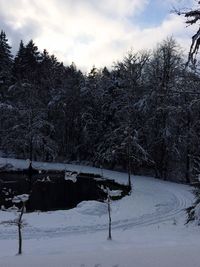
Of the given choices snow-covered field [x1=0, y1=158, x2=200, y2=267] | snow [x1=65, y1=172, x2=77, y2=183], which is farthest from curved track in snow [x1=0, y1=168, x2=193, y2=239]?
snow [x1=65, y1=172, x2=77, y2=183]

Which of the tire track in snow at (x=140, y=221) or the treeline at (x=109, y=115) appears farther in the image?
the treeline at (x=109, y=115)

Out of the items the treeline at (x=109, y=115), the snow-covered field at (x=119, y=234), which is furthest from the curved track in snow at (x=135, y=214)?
the treeline at (x=109, y=115)

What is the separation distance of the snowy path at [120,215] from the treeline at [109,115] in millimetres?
3289

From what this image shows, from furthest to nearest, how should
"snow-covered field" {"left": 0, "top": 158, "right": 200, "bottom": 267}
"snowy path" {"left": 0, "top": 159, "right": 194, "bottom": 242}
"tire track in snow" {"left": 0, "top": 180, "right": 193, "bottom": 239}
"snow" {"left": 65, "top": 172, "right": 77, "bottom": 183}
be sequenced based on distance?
"snow" {"left": 65, "top": 172, "right": 77, "bottom": 183} → "snowy path" {"left": 0, "top": 159, "right": 194, "bottom": 242} → "tire track in snow" {"left": 0, "top": 180, "right": 193, "bottom": 239} → "snow-covered field" {"left": 0, "top": 158, "right": 200, "bottom": 267}

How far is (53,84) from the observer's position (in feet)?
196

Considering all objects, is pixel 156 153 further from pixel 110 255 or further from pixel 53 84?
pixel 110 255

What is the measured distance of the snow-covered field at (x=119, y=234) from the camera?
8492 mm

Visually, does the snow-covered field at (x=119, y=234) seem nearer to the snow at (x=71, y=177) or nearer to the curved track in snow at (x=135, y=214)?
the curved track in snow at (x=135, y=214)

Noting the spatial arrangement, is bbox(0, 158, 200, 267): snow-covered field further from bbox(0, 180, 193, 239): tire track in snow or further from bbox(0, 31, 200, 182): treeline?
bbox(0, 31, 200, 182): treeline

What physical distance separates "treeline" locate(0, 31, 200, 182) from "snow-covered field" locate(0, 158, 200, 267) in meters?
4.25

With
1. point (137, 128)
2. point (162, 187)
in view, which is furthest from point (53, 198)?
point (137, 128)

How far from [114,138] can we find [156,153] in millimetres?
5299

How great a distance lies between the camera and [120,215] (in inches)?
1072

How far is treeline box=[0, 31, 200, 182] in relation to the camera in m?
42.5
